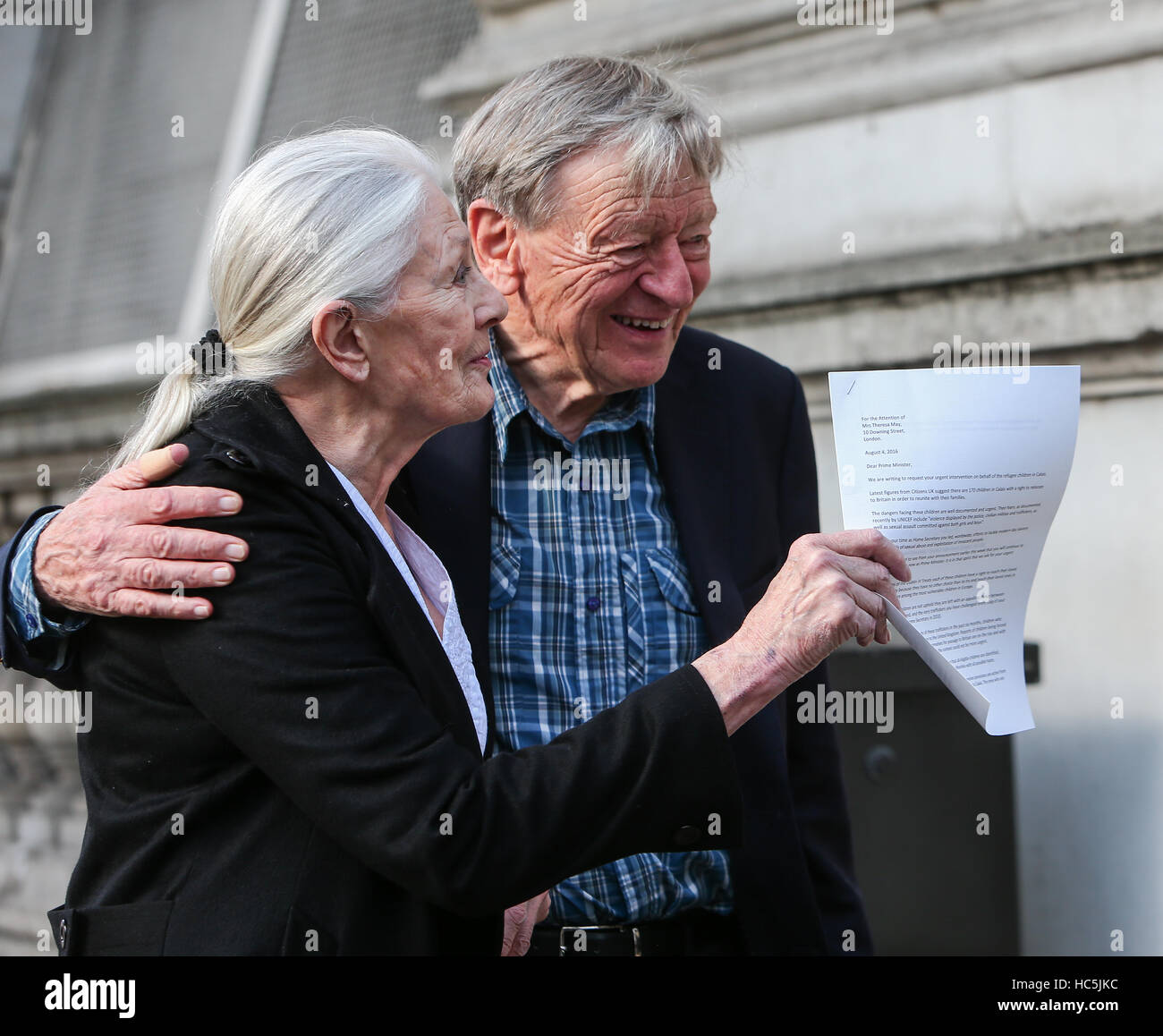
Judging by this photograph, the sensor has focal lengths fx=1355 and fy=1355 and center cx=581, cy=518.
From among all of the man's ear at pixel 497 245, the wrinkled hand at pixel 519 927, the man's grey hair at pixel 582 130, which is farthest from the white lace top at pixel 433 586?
the man's grey hair at pixel 582 130

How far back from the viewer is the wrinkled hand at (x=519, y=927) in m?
1.81

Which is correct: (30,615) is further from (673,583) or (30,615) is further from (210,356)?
(673,583)

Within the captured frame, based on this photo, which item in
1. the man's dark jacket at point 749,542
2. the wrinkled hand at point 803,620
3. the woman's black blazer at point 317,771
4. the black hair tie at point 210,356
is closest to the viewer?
the woman's black blazer at point 317,771

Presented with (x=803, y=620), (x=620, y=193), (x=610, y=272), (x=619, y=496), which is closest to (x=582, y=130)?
(x=620, y=193)

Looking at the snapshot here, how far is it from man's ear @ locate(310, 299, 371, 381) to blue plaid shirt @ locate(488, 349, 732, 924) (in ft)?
1.38

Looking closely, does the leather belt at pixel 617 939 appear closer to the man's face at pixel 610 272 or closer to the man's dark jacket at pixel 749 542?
the man's dark jacket at pixel 749 542

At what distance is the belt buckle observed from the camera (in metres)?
1.91

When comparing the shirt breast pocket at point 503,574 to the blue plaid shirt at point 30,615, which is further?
the shirt breast pocket at point 503,574

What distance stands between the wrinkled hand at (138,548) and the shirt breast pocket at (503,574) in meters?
0.53

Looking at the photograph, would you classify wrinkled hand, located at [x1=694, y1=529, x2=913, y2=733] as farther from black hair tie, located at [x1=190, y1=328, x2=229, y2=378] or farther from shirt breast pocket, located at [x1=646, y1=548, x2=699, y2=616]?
black hair tie, located at [x1=190, y1=328, x2=229, y2=378]

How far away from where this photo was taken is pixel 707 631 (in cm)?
206

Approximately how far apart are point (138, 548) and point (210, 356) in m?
0.32
